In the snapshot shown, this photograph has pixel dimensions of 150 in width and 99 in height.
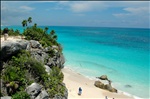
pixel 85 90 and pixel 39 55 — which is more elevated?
pixel 39 55

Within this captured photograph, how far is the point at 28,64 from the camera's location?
1783 centimetres

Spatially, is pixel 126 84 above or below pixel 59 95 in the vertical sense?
below

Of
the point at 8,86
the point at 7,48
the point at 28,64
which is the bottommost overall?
the point at 8,86

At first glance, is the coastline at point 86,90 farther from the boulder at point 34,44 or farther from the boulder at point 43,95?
the boulder at point 34,44

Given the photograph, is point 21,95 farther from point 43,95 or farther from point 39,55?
point 39,55

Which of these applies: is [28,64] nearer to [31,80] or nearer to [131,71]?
[31,80]

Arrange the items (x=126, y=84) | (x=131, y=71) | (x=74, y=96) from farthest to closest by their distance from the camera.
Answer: (x=131, y=71) < (x=126, y=84) < (x=74, y=96)

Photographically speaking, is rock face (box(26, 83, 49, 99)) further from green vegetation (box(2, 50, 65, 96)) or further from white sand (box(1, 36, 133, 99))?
white sand (box(1, 36, 133, 99))

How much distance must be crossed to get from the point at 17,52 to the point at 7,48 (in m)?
1.85

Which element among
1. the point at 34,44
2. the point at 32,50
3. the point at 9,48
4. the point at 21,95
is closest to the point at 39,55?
the point at 32,50

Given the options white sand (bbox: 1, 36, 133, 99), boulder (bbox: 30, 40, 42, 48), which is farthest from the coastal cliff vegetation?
white sand (bbox: 1, 36, 133, 99)

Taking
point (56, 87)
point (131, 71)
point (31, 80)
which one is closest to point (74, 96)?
point (56, 87)

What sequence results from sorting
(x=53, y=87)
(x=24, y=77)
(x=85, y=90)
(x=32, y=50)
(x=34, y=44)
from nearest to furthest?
(x=24, y=77)
(x=53, y=87)
(x=32, y=50)
(x=34, y=44)
(x=85, y=90)

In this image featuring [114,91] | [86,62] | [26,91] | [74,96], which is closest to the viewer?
[26,91]
